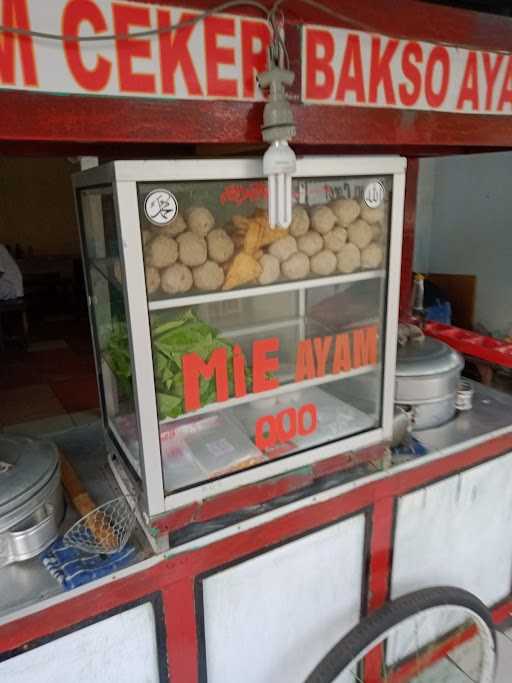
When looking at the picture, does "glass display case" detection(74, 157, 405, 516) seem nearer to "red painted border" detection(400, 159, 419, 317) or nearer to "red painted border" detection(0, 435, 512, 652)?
"red painted border" detection(0, 435, 512, 652)

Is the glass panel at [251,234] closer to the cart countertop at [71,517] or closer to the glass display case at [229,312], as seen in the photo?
the glass display case at [229,312]

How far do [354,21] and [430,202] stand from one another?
4750 mm

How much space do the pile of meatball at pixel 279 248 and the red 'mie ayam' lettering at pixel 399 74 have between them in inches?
12.4

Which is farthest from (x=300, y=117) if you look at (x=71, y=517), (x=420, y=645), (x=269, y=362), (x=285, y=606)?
(x=420, y=645)

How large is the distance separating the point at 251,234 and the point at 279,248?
89mm

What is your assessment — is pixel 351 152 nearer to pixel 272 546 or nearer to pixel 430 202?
pixel 272 546

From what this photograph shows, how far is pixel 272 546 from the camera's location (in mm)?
1520

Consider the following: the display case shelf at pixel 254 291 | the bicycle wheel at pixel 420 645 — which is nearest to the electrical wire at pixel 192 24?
the display case shelf at pixel 254 291

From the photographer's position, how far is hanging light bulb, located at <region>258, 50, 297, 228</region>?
111 centimetres

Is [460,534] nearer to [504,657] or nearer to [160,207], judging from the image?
[504,657]

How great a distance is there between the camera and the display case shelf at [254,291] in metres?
1.25

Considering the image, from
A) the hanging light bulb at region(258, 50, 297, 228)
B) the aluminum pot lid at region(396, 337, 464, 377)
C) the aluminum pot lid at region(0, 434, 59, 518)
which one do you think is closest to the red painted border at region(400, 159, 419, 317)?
the aluminum pot lid at region(396, 337, 464, 377)

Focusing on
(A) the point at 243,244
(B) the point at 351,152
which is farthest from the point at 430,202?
(A) the point at 243,244

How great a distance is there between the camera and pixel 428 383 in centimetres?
189
